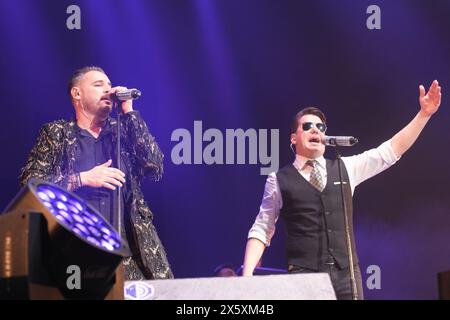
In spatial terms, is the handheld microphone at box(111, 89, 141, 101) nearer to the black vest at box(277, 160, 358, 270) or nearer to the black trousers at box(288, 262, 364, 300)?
the black vest at box(277, 160, 358, 270)

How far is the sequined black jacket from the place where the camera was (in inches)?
150

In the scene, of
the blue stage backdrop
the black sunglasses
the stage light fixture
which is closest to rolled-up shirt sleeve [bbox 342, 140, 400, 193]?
the black sunglasses

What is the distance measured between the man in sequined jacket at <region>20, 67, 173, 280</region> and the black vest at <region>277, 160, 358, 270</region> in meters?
0.75

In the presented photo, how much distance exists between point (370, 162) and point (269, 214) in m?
0.69

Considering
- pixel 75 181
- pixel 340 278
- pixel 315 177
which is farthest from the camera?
pixel 315 177

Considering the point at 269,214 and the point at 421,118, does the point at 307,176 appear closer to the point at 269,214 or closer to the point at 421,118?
the point at 269,214

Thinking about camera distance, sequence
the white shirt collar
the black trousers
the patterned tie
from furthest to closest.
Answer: the white shirt collar, the patterned tie, the black trousers

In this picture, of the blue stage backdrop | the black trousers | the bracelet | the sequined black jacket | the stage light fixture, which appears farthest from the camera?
the blue stage backdrop

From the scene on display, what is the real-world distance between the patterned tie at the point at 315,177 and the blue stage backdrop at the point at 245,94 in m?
0.96

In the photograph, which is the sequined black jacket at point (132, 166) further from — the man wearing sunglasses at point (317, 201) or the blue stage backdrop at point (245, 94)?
the blue stage backdrop at point (245, 94)

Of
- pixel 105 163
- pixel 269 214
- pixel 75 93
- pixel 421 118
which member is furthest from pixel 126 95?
pixel 421 118

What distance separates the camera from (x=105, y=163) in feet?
12.5

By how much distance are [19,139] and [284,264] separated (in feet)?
7.02

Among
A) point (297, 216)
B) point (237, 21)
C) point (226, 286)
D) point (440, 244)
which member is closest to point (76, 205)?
point (226, 286)
